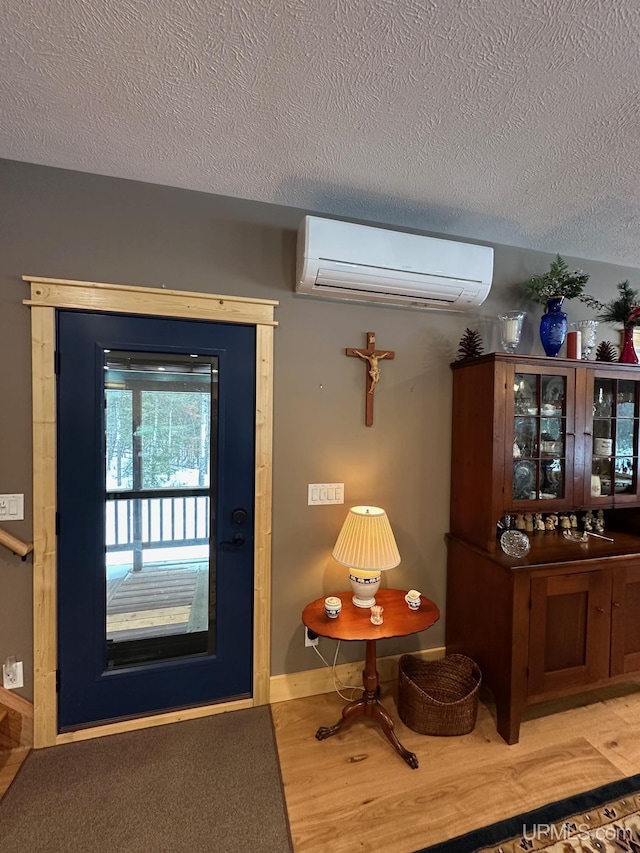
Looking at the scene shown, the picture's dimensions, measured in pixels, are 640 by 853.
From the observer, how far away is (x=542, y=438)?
6.51 feet

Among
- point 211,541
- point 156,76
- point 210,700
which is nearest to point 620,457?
point 211,541

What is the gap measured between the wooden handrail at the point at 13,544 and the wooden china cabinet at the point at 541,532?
2.15 metres

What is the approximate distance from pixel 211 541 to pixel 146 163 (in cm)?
179

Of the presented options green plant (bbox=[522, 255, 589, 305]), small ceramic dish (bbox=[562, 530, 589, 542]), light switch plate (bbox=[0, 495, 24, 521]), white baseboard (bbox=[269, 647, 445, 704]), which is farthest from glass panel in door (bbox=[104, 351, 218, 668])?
small ceramic dish (bbox=[562, 530, 589, 542])

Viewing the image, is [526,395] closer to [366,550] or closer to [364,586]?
[366,550]

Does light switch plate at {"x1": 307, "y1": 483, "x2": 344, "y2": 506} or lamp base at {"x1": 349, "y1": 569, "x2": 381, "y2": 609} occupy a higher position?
light switch plate at {"x1": 307, "y1": 483, "x2": 344, "y2": 506}

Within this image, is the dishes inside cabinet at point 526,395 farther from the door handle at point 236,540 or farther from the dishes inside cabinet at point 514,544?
the door handle at point 236,540

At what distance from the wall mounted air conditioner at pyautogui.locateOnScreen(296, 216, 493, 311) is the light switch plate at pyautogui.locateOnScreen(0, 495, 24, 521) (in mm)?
1648

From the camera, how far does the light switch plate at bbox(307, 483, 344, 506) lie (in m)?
1.98

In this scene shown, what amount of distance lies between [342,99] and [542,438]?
1.81m

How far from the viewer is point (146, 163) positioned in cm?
161

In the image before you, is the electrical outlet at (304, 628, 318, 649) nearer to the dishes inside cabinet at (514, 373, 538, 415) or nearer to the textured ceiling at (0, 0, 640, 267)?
the dishes inside cabinet at (514, 373, 538, 415)

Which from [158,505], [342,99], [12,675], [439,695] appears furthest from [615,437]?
[12,675]

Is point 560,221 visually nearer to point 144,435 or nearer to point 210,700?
point 144,435
